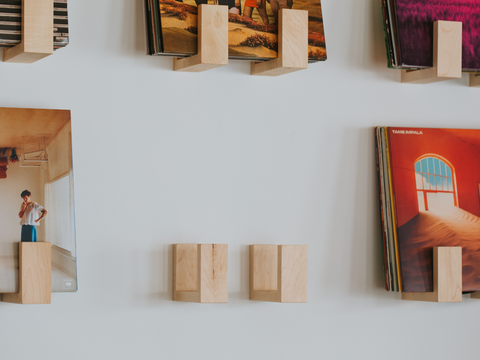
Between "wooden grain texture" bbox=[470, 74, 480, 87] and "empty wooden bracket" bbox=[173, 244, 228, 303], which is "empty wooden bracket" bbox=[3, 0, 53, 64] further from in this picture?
"wooden grain texture" bbox=[470, 74, 480, 87]

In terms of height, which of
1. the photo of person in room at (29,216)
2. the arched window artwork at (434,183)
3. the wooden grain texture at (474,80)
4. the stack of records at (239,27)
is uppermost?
the stack of records at (239,27)

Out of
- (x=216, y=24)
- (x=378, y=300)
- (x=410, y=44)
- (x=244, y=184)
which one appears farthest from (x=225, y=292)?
(x=410, y=44)

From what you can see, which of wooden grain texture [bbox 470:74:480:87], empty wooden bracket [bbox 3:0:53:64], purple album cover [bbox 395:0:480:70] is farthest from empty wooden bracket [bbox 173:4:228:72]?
wooden grain texture [bbox 470:74:480:87]

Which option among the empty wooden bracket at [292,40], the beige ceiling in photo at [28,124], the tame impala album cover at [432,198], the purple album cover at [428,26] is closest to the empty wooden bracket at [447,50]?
the purple album cover at [428,26]

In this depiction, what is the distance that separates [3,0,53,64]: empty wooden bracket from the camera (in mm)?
894

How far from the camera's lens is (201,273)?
1011 mm

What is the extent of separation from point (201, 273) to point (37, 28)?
1.55ft

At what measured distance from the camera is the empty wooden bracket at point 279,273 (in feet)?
3.46

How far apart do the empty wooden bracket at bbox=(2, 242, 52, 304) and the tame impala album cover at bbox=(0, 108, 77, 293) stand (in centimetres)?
3

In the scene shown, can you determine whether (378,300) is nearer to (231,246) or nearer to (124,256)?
(231,246)

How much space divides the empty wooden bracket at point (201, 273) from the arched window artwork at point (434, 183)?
1.39 feet

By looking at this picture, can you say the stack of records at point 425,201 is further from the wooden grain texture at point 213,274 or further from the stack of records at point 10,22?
the stack of records at point 10,22

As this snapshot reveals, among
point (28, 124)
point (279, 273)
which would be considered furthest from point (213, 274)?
point (28, 124)

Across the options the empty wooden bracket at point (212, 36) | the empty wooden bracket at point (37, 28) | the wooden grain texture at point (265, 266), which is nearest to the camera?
the empty wooden bracket at point (37, 28)
